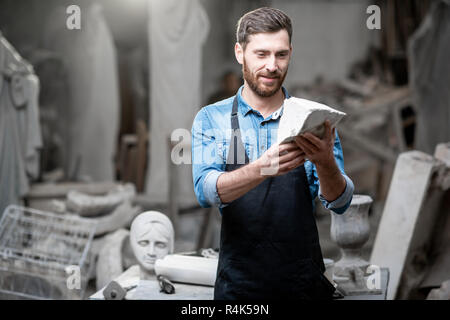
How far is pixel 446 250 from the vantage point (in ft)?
13.7

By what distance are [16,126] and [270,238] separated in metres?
3.17

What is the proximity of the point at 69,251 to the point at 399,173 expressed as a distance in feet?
8.17

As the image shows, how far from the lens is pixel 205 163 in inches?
83.6

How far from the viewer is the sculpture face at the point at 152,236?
10.7ft

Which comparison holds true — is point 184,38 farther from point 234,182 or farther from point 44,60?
point 234,182

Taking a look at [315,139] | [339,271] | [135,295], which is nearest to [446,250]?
[339,271]

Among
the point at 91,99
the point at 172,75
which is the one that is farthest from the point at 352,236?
the point at 91,99

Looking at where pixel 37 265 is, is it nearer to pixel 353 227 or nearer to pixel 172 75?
pixel 353 227

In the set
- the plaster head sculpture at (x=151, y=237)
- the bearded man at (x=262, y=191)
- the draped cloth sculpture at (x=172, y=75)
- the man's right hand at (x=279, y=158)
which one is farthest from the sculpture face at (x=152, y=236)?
the draped cloth sculpture at (x=172, y=75)

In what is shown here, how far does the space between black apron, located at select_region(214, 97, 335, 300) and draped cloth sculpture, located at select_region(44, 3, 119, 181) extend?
5.30m

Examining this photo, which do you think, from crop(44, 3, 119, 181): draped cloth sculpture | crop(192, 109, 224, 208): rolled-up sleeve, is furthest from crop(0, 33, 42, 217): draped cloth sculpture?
crop(192, 109, 224, 208): rolled-up sleeve

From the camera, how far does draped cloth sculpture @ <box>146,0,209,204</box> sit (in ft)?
21.3

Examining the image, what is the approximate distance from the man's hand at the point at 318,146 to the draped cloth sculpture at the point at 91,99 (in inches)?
222

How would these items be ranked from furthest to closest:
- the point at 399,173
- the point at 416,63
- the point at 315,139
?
the point at 416,63 → the point at 399,173 → the point at 315,139
